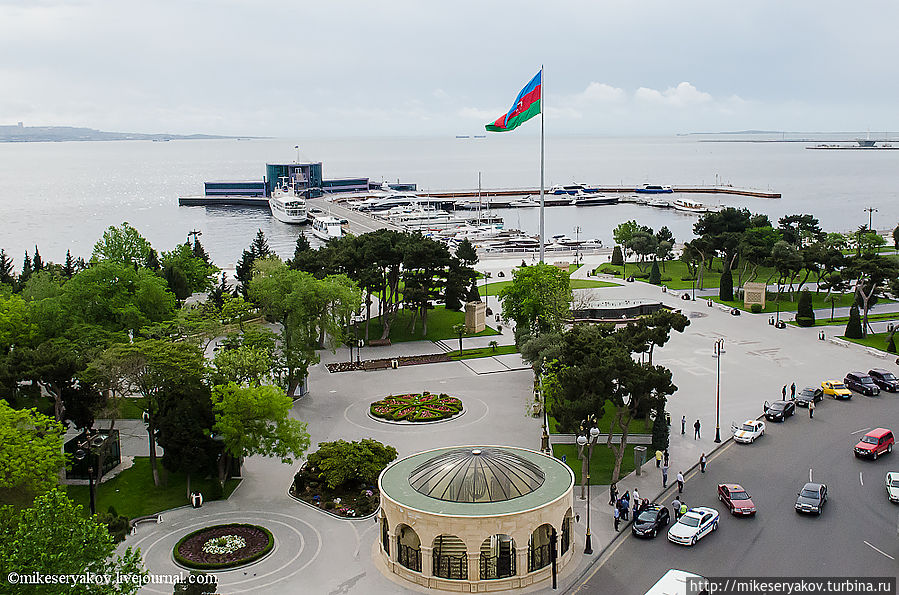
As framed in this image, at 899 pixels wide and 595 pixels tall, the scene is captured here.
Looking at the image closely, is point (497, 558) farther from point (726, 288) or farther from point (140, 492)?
point (726, 288)

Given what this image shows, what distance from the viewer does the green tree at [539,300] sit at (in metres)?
57.4

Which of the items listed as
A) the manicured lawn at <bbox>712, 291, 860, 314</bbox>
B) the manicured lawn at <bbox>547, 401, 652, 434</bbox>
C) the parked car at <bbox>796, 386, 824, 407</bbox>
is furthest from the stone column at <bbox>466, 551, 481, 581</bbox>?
the manicured lawn at <bbox>712, 291, 860, 314</bbox>

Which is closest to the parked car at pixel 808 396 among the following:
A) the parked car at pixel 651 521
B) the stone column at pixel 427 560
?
the parked car at pixel 651 521

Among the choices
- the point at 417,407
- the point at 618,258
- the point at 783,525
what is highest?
the point at 618,258

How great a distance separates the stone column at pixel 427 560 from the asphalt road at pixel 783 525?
544cm

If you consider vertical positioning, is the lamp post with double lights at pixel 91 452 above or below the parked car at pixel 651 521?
above

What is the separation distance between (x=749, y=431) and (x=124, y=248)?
50.7 meters

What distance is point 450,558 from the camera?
2966cm

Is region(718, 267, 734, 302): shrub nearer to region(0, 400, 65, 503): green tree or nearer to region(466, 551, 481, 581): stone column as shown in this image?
region(466, 551, 481, 581): stone column

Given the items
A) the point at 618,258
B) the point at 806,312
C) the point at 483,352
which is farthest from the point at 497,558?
the point at 618,258

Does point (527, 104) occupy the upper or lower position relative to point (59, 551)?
upper

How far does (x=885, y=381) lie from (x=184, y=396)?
44.9 m

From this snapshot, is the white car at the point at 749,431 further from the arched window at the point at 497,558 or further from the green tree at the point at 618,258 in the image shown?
the green tree at the point at 618,258

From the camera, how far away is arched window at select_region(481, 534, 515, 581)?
1160 inches
